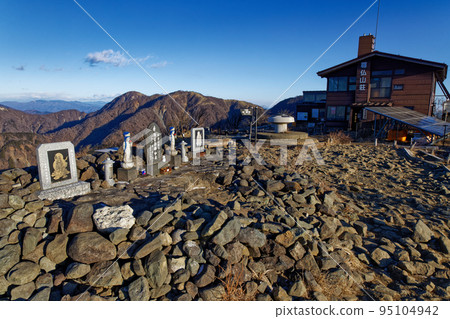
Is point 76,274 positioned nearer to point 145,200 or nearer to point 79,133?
point 145,200

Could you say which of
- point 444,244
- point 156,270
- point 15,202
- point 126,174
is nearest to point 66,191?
point 15,202

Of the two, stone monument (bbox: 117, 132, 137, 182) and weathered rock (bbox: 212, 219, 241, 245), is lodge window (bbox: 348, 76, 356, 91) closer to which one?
stone monument (bbox: 117, 132, 137, 182)

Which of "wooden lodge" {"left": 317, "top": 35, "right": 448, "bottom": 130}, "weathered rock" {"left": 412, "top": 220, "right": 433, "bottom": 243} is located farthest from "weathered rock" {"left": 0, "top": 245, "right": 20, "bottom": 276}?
"wooden lodge" {"left": 317, "top": 35, "right": 448, "bottom": 130}

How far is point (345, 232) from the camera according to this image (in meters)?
6.36

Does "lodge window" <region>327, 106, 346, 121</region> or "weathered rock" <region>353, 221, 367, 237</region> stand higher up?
"lodge window" <region>327, 106, 346, 121</region>

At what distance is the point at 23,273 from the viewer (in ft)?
13.3

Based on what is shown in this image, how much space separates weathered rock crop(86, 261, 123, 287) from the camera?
4.08 m

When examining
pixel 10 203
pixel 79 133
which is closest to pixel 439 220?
→ pixel 10 203

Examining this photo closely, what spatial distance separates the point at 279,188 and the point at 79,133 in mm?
137544

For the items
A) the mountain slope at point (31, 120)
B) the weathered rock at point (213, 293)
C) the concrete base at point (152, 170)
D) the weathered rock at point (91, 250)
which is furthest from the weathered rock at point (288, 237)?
the mountain slope at point (31, 120)

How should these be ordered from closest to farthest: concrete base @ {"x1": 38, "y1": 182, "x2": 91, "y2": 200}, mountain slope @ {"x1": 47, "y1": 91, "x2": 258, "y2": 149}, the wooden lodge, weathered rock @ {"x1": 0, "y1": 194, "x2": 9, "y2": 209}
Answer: weathered rock @ {"x1": 0, "y1": 194, "x2": 9, "y2": 209} < concrete base @ {"x1": 38, "y1": 182, "x2": 91, "y2": 200} < the wooden lodge < mountain slope @ {"x1": 47, "y1": 91, "x2": 258, "y2": 149}

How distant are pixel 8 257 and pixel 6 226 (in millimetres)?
685

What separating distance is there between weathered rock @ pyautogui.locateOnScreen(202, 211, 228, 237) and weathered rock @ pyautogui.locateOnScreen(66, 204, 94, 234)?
2.12 m

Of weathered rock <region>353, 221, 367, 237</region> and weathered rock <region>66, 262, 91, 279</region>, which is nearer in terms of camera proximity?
weathered rock <region>66, 262, 91, 279</region>
